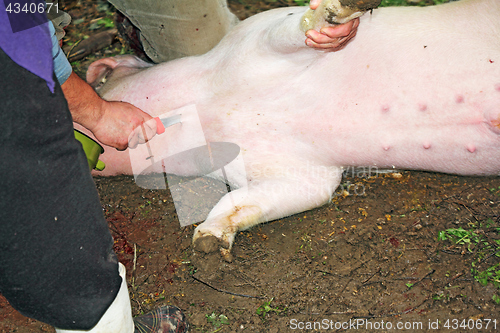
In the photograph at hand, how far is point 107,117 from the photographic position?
1.87 meters

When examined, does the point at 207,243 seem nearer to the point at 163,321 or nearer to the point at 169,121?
the point at 163,321

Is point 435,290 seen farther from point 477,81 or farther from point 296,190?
point 477,81

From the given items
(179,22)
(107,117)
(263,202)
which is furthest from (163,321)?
(179,22)

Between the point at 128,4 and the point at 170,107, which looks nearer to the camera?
the point at 170,107

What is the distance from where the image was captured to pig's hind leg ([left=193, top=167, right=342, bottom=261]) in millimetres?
1952

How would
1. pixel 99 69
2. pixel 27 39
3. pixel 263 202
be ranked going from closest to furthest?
pixel 27 39 < pixel 263 202 < pixel 99 69

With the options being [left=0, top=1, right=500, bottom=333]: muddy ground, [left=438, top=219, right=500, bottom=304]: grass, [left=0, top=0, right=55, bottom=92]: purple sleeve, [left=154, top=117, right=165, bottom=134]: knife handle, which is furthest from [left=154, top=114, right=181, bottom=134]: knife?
[left=438, top=219, right=500, bottom=304]: grass

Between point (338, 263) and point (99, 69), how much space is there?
1891 mm

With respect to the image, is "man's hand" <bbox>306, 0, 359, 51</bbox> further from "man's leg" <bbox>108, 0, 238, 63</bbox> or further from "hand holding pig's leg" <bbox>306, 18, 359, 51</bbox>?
"man's leg" <bbox>108, 0, 238, 63</bbox>

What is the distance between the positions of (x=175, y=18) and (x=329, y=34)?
1320 mm

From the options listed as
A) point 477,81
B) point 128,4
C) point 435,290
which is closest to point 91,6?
point 128,4

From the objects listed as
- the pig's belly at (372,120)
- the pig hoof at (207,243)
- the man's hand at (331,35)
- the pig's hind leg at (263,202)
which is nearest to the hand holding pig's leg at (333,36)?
the man's hand at (331,35)

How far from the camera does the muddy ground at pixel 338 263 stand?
177cm

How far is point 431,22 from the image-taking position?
183 centimetres
